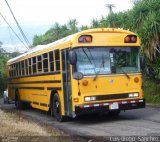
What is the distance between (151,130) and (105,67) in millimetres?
2840

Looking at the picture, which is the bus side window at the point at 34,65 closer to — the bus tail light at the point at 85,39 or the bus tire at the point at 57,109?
the bus tire at the point at 57,109

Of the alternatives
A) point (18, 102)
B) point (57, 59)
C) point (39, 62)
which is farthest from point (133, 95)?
point (18, 102)

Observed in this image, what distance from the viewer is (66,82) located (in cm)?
1398

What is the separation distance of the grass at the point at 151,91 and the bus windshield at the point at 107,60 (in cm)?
589

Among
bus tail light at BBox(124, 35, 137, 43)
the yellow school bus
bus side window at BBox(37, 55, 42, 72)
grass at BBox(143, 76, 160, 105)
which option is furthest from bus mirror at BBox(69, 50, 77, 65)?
grass at BBox(143, 76, 160, 105)

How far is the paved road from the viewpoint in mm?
11621

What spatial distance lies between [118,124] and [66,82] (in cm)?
209

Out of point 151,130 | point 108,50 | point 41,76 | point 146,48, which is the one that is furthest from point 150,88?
point 151,130

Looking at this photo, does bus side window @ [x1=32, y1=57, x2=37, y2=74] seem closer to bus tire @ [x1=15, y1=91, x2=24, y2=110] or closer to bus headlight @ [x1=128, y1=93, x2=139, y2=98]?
bus tire @ [x1=15, y1=91, x2=24, y2=110]

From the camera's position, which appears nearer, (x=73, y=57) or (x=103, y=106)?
(x=73, y=57)

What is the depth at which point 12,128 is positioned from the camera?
40.8 feet

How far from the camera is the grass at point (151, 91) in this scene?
65.8ft

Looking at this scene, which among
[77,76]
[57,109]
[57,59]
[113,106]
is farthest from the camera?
[57,109]

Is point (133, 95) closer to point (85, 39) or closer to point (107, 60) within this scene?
point (107, 60)
